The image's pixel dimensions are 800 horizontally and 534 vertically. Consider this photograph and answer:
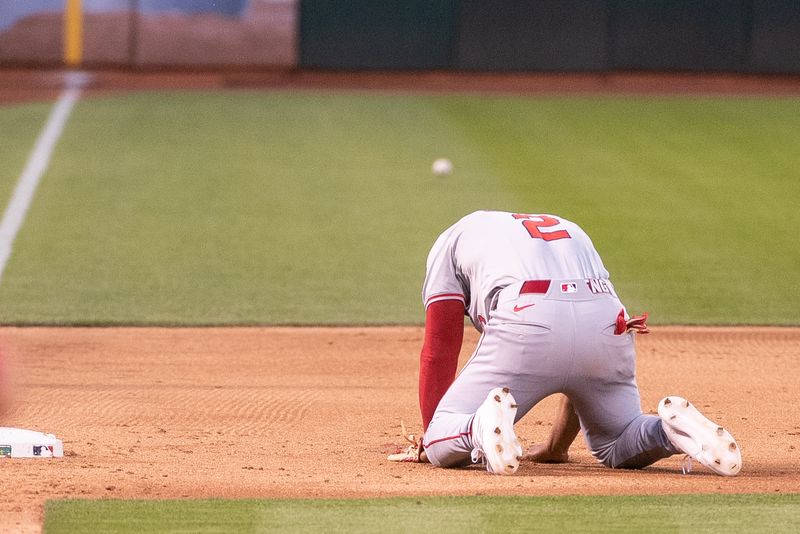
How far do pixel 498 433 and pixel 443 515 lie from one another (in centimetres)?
41

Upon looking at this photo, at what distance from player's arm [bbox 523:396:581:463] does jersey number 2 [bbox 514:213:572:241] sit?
0.69m

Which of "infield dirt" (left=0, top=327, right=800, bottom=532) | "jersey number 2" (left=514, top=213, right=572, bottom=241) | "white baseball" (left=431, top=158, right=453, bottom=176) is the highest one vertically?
"jersey number 2" (left=514, top=213, right=572, bottom=241)

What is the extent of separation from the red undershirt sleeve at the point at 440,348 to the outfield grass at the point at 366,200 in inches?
148

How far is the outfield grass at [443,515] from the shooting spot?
426cm

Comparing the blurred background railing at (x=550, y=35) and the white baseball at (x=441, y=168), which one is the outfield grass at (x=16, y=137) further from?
the blurred background railing at (x=550, y=35)

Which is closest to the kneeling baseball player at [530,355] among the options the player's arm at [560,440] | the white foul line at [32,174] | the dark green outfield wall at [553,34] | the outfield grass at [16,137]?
the player's arm at [560,440]

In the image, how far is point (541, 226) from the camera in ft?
16.9

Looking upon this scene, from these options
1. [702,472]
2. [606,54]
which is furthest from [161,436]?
[606,54]

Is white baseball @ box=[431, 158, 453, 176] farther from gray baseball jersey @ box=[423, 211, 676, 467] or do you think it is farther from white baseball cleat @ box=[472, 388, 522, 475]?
white baseball cleat @ box=[472, 388, 522, 475]

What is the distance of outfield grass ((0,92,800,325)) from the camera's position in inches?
378

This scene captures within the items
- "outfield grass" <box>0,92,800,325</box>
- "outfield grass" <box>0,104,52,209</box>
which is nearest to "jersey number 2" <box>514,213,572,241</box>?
"outfield grass" <box>0,92,800,325</box>

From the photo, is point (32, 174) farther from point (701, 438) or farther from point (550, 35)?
point (550, 35)

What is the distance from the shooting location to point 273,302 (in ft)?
31.1

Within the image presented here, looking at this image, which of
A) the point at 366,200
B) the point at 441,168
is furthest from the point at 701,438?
the point at 441,168
